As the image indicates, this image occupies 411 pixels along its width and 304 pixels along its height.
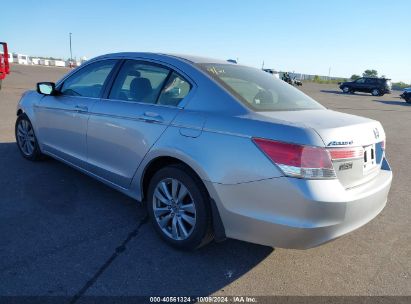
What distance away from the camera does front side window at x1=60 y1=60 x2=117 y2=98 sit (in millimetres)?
3983

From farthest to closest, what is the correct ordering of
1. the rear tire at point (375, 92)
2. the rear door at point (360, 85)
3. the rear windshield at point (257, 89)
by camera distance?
the rear door at point (360, 85), the rear tire at point (375, 92), the rear windshield at point (257, 89)

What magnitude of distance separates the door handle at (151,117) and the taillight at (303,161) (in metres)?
1.17

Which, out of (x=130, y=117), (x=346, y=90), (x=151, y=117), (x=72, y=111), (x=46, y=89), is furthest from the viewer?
(x=346, y=90)

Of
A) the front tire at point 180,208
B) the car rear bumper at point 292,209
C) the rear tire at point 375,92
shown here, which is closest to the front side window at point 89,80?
the front tire at point 180,208

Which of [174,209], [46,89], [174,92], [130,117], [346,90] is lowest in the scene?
[174,209]

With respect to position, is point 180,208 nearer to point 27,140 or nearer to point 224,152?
point 224,152

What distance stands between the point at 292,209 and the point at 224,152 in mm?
640

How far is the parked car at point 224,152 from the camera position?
7.91 ft

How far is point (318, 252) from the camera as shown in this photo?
328 cm

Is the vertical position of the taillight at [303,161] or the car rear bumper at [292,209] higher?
the taillight at [303,161]

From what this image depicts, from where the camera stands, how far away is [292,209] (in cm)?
240

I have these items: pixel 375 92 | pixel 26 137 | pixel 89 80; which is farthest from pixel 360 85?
pixel 89 80

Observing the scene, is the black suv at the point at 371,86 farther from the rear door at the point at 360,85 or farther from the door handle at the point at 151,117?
the door handle at the point at 151,117

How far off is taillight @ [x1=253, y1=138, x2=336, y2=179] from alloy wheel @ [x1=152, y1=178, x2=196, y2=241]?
0.89 metres
